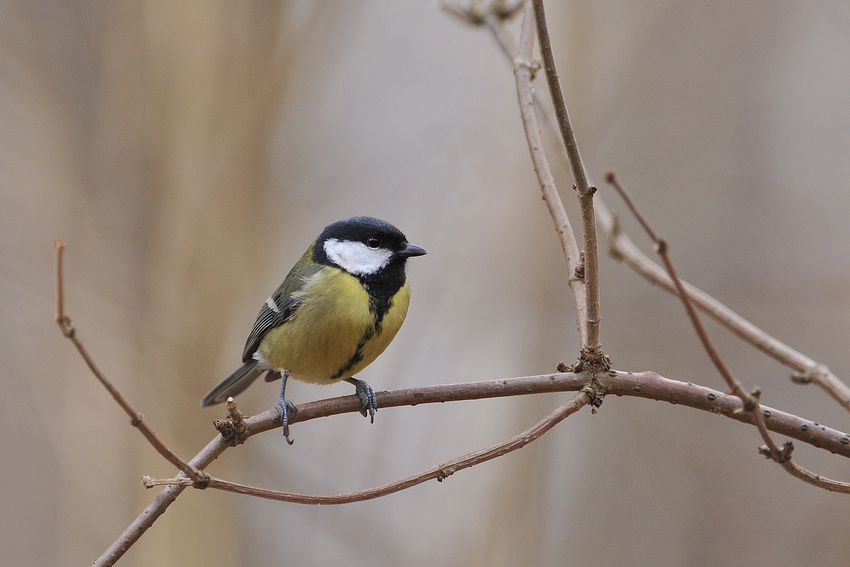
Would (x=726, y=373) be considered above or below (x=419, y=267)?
below

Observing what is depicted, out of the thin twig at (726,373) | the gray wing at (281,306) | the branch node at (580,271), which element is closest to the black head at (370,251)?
the gray wing at (281,306)

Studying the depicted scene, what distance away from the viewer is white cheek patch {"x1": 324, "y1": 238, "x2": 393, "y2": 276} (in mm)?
2932

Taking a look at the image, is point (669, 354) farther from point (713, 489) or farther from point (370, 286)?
point (370, 286)

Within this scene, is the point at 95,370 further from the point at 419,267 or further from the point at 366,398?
the point at 419,267

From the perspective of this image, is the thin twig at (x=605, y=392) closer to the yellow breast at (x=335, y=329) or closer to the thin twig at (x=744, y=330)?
the thin twig at (x=744, y=330)

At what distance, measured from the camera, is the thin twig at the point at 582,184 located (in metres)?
1.37

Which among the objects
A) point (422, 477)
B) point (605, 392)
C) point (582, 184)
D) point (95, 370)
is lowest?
point (422, 477)

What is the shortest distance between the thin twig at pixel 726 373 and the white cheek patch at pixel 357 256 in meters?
1.72

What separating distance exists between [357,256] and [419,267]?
91.7 inches

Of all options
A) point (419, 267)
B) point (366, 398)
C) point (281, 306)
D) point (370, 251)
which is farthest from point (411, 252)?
point (419, 267)

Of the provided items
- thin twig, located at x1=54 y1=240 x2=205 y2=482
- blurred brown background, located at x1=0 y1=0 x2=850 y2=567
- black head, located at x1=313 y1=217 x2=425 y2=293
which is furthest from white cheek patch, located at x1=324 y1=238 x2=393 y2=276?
blurred brown background, located at x1=0 y1=0 x2=850 y2=567

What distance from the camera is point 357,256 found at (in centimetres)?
303

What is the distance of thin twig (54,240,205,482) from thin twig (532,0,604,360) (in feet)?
3.20

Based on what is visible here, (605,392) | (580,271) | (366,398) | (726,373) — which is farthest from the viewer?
(366,398)
